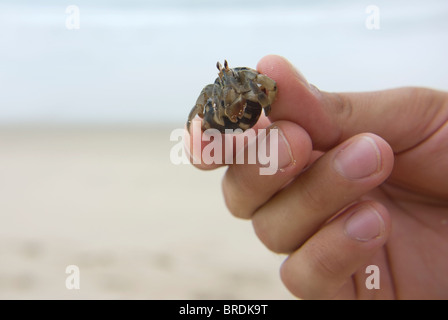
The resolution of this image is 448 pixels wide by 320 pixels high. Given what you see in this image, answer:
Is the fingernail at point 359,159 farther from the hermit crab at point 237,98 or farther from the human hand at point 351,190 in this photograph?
the hermit crab at point 237,98

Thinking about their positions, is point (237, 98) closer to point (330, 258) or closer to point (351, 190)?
point (351, 190)

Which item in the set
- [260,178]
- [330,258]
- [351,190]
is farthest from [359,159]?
[330,258]

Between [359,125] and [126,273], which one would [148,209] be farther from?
[359,125]

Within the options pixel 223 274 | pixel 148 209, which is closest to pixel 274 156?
pixel 223 274

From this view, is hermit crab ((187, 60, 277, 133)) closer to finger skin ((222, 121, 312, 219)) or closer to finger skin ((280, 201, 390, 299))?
finger skin ((222, 121, 312, 219))

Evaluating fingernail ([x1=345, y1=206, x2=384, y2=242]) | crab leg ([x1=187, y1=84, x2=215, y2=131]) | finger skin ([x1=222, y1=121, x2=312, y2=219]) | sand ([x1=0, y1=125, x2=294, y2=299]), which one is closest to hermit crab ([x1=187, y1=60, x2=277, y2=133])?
crab leg ([x1=187, y1=84, x2=215, y2=131])

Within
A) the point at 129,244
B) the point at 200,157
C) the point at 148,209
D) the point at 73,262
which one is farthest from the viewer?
the point at 148,209
